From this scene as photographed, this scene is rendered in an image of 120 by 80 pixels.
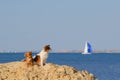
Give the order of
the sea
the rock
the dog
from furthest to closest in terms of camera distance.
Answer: the sea < the dog < the rock

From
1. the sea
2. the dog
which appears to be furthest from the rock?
the sea

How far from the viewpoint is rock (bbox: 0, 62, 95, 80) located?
1711cm

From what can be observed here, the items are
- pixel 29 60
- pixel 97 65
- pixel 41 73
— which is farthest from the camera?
pixel 97 65

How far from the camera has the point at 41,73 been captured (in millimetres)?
17266

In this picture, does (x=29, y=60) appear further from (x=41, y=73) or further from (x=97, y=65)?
(x=97, y=65)

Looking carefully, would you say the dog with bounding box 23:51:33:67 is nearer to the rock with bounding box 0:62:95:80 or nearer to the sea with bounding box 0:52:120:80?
the rock with bounding box 0:62:95:80

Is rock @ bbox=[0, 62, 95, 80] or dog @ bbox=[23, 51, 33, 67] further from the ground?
dog @ bbox=[23, 51, 33, 67]

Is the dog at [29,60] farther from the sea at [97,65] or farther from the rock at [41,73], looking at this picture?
the sea at [97,65]

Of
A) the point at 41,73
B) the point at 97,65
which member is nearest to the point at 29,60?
the point at 41,73

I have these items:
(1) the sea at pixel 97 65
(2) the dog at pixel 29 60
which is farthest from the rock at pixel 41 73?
(1) the sea at pixel 97 65

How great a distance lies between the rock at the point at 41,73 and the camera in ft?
56.1

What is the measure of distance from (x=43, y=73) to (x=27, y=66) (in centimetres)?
64

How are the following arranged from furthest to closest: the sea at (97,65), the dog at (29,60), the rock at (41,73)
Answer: the sea at (97,65)
the dog at (29,60)
the rock at (41,73)

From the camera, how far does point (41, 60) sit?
18.1 m
